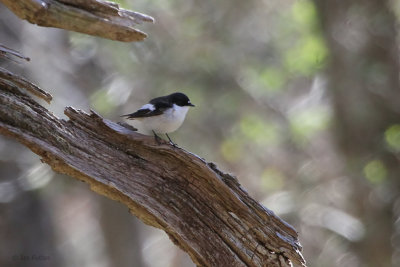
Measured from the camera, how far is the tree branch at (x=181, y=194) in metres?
4.12

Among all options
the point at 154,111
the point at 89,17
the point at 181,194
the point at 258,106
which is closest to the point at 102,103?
the point at 258,106

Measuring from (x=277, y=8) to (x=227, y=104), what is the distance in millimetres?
2609

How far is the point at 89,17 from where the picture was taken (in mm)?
3951

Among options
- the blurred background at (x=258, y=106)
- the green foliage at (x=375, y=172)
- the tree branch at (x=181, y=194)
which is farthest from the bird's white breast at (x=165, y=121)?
the green foliage at (x=375, y=172)

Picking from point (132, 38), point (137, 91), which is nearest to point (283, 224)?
point (132, 38)

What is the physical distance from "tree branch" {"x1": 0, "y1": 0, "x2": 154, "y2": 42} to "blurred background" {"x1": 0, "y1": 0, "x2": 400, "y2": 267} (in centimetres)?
557

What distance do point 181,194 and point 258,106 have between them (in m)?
7.97

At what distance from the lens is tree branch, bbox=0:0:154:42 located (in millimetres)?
3879

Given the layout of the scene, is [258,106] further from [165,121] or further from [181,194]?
[181,194]

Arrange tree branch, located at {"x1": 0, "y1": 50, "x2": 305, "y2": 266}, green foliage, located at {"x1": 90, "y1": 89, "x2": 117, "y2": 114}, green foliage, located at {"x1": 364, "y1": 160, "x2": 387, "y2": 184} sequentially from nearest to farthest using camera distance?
tree branch, located at {"x1": 0, "y1": 50, "x2": 305, "y2": 266}
green foliage, located at {"x1": 364, "y1": 160, "x2": 387, "y2": 184}
green foliage, located at {"x1": 90, "y1": 89, "x2": 117, "y2": 114}

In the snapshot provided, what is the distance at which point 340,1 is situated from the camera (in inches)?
391

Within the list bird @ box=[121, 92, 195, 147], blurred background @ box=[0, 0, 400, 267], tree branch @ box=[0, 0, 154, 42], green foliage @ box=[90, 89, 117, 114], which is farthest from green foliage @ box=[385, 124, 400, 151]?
tree branch @ box=[0, 0, 154, 42]

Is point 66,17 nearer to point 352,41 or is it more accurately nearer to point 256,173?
point 352,41

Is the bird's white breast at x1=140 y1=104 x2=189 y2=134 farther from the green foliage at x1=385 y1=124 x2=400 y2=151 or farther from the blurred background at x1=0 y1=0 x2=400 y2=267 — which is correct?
the green foliage at x1=385 y1=124 x2=400 y2=151
